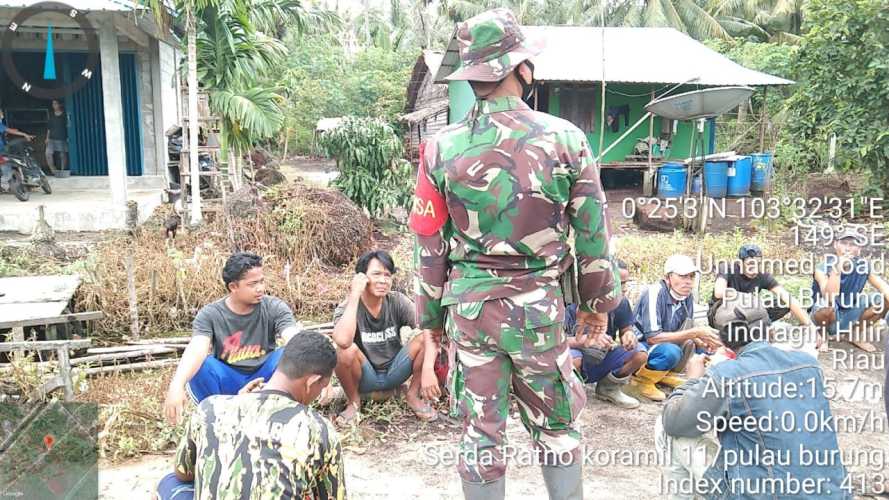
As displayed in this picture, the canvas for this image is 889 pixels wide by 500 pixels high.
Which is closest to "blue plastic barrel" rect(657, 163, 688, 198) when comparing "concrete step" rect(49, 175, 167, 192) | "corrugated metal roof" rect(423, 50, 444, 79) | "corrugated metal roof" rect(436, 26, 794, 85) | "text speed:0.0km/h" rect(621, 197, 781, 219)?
"text speed:0.0km/h" rect(621, 197, 781, 219)

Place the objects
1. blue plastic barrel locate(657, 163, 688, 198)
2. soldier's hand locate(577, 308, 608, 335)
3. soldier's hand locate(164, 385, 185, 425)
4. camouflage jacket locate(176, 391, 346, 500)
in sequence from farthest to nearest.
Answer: blue plastic barrel locate(657, 163, 688, 198) < soldier's hand locate(164, 385, 185, 425) < soldier's hand locate(577, 308, 608, 335) < camouflage jacket locate(176, 391, 346, 500)

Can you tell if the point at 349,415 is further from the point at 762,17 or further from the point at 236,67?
the point at 762,17

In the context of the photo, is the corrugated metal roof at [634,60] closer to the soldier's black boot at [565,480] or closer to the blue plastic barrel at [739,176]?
the blue plastic barrel at [739,176]

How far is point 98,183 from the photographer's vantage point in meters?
11.9

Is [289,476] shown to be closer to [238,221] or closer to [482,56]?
[482,56]

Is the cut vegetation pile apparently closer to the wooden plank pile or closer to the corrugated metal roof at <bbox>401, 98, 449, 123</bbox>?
the wooden plank pile

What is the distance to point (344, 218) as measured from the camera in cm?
870

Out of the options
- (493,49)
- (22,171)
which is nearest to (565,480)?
(493,49)

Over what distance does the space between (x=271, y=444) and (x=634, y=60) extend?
15188 millimetres

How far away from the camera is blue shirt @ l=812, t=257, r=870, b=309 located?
5973mm

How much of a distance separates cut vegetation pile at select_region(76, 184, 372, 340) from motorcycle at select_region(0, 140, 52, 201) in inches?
90.0

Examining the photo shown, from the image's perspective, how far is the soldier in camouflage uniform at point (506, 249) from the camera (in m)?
2.47

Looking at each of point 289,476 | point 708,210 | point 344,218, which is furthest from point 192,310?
point 708,210

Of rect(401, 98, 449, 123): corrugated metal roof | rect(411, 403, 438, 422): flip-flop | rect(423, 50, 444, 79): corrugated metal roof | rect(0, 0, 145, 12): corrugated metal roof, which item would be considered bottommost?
rect(411, 403, 438, 422): flip-flop
